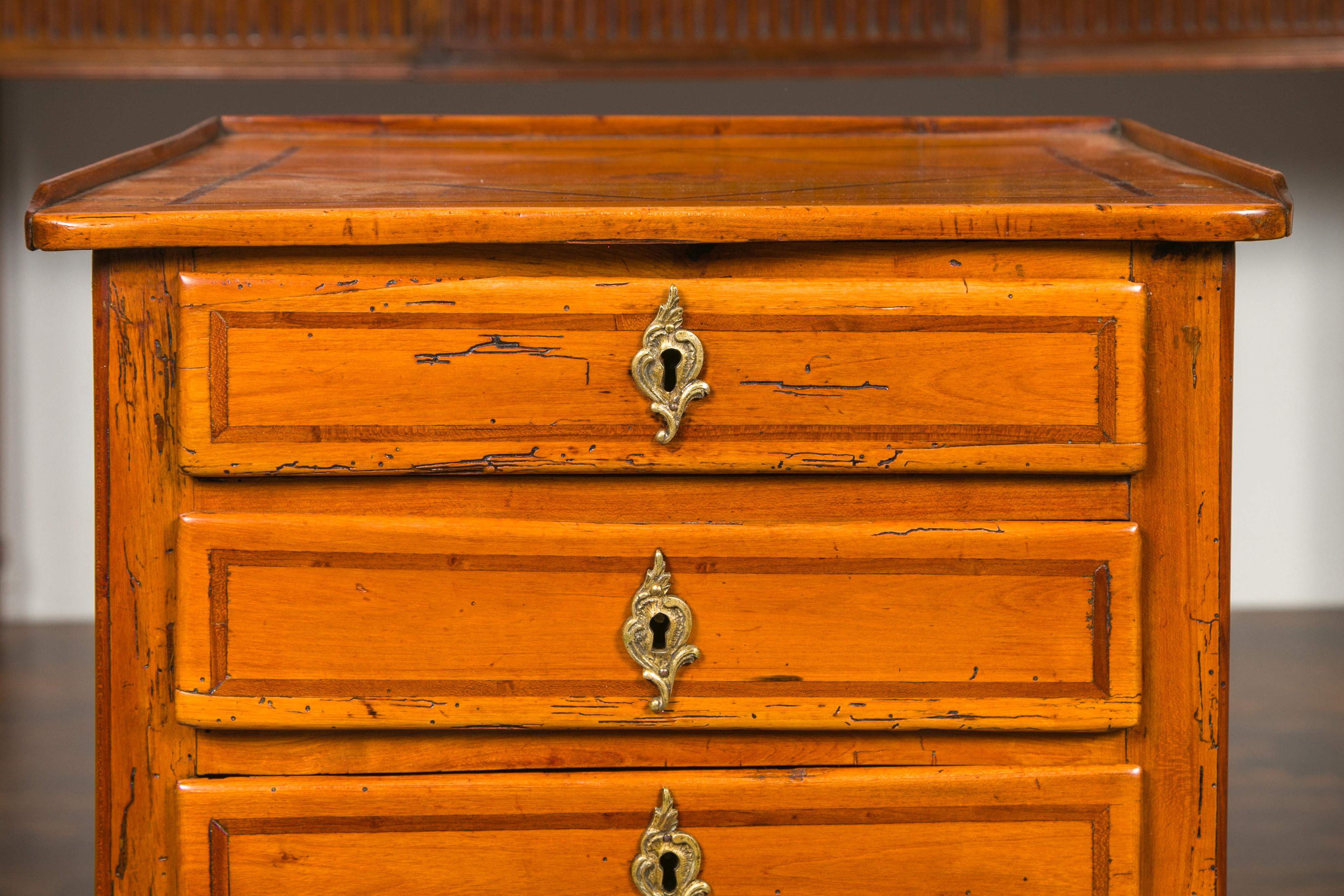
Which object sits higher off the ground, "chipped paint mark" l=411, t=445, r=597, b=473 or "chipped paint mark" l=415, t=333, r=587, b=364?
"chipped paint mark" l=415, t=333, r=587, b=364

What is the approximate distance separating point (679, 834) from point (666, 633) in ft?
0.40

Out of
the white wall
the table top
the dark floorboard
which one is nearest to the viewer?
the table top

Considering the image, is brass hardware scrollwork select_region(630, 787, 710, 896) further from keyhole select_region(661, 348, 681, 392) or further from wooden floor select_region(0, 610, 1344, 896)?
wooden floor select_region(0, 610, 1344, 896)

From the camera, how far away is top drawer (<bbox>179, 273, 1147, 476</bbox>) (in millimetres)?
734

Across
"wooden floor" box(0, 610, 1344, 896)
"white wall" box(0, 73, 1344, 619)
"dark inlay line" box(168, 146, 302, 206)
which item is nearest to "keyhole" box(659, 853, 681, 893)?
"dark inlay line" box(168, 146, 302, 206)

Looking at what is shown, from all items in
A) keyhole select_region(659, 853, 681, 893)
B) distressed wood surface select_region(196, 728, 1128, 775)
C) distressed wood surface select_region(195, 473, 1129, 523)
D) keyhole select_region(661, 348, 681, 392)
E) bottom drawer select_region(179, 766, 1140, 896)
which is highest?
keyhole select_region(661, 348, 681, 392)

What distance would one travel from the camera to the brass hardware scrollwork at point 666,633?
0.76m

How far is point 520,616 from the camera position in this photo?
768 mm

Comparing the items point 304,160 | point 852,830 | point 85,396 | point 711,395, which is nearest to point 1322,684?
point 852,830

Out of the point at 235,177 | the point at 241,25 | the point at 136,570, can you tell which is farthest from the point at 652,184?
the point at 241,25

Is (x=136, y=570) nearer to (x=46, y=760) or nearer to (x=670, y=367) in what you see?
(x=670, y=367)

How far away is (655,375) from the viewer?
0.74 meters

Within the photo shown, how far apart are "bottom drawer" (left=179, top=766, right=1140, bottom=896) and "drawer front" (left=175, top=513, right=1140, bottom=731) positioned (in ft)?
0.13

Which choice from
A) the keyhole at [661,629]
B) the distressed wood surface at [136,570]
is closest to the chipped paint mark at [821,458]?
the keyhole at [661,629]
